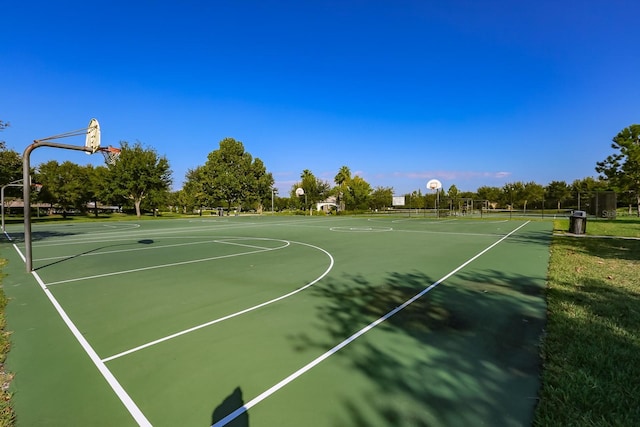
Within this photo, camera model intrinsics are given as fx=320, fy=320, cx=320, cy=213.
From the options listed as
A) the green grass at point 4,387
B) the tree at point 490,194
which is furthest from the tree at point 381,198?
the green grass at point 4,387

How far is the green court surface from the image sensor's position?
2.83 metres

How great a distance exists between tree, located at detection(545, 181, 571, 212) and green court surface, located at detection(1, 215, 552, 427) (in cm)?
5627

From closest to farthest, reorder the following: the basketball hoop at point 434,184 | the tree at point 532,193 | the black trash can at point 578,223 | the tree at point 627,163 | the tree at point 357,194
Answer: the black trash can at point 578,223 < the tree at point 627,163 < the basketball hoop at point 434,184 < the tree at point 532,193 < the tree at point 357,194

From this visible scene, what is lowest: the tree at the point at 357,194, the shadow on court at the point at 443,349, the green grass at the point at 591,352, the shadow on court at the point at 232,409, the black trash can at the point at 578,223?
the shadow on court at the point at 232,409

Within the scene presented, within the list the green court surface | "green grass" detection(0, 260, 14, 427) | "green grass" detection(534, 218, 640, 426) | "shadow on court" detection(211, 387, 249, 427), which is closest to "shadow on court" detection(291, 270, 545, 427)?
the green court surface

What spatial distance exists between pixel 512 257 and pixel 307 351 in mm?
9422

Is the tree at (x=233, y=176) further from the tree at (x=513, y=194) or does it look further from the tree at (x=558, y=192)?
the tree at (x=558, y=192)

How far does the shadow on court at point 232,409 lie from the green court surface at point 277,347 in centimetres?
1

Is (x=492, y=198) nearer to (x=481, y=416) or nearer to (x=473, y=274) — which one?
(x=473, y=274)

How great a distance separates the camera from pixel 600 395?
2.91 meters

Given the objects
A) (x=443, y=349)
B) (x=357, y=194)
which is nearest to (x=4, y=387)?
(x=443, y=349)

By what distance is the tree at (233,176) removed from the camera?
5456cm

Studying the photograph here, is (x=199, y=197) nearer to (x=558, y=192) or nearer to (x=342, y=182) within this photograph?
(x=342, y=182)

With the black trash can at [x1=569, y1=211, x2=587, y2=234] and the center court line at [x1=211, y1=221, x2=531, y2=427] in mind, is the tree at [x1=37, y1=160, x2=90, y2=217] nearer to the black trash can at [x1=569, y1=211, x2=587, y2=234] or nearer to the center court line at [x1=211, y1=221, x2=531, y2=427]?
the center court line at [x1=211, y1=221, x2=531, y2=427]
